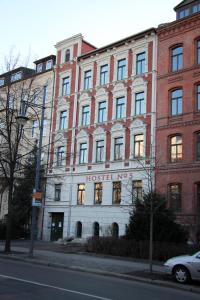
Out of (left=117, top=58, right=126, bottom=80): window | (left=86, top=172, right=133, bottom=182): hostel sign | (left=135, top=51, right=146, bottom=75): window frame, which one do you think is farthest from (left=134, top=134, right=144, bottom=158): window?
(left=117, top=58, right=126, bottom=80): window

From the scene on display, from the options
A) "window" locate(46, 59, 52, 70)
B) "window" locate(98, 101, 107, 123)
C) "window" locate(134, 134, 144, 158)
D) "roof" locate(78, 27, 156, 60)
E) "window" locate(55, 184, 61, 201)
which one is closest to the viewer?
"window" locate(134, 134, 144, 158)

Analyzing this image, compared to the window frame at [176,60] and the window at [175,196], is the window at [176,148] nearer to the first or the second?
the window at [175,196]

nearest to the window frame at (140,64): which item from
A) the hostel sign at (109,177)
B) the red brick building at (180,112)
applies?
the red brick building at (180,112)

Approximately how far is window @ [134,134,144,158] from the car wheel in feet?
65.3

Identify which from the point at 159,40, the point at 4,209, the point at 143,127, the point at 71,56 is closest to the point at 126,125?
the point at 143,127

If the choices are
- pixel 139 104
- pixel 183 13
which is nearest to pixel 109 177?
pixel 139 104

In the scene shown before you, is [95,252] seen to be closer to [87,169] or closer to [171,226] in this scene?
[171,226]

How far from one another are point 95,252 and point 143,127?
12860mm

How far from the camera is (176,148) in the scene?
33.3 metres

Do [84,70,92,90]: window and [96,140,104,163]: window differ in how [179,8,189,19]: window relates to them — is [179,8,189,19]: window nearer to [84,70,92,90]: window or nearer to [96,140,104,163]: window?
[84,70,92,90]: window

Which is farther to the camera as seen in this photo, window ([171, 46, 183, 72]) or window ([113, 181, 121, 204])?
window ([113, 181, 121, 204])

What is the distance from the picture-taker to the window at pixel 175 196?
32.1 m

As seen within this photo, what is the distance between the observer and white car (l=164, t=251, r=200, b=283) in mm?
15234

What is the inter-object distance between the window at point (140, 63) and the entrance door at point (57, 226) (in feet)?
49.3
